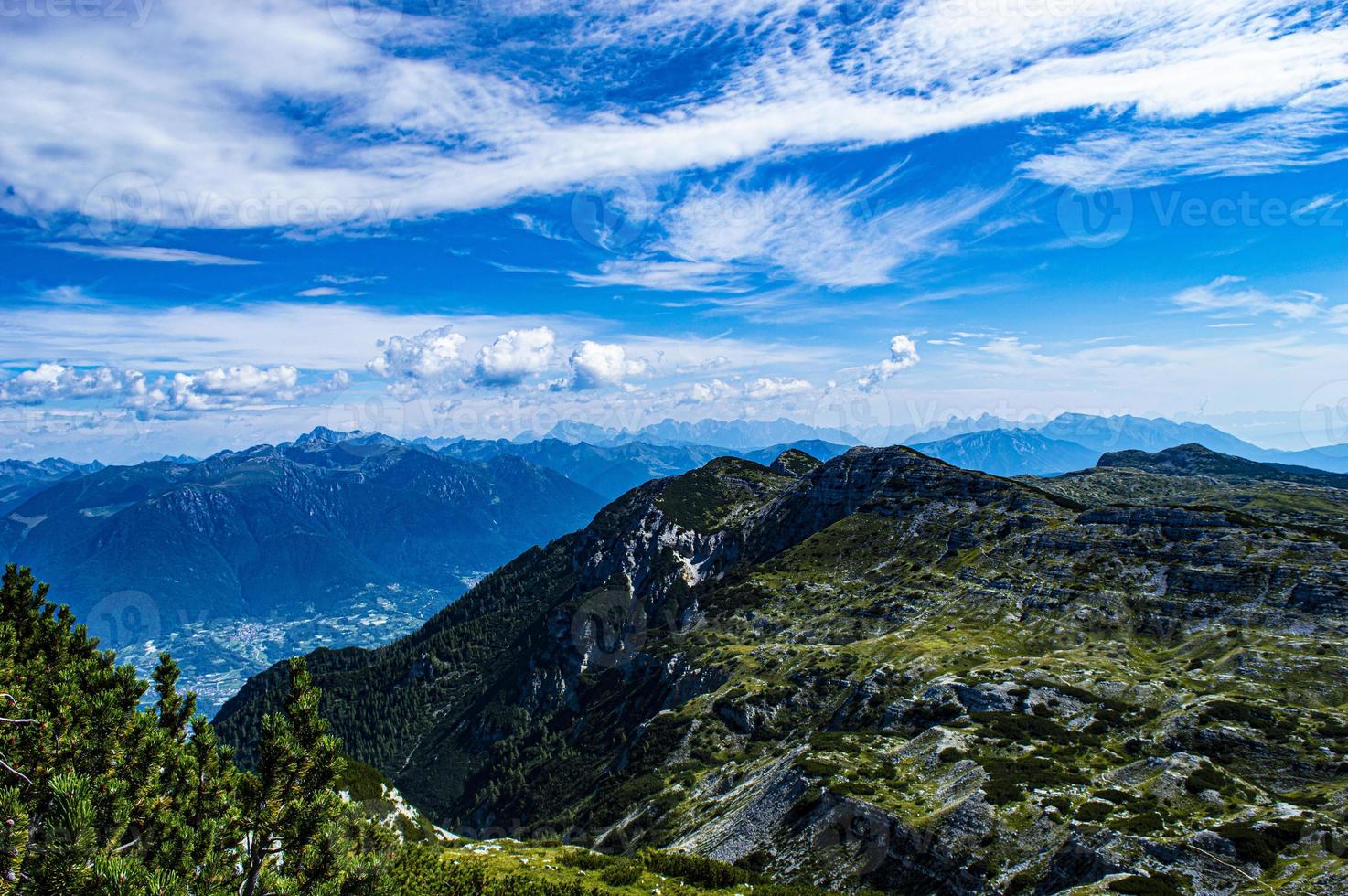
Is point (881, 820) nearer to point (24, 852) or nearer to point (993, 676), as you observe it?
point (993, 676)

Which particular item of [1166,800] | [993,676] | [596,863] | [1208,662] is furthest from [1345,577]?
[596,863]

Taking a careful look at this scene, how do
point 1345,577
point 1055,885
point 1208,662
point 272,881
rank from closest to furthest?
1. point 272,881
2. point 1055,885
3. point 1208,662
4. point 1345,577

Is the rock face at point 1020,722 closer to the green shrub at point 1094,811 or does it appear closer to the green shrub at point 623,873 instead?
the green shrub at point 1094,811

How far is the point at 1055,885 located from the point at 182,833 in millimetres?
64542

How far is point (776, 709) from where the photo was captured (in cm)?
13788

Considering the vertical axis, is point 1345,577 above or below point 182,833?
below
